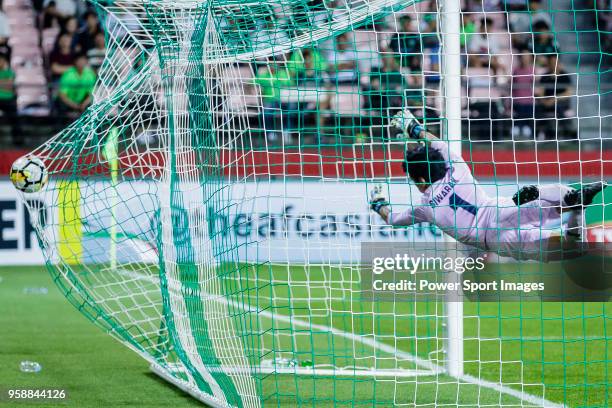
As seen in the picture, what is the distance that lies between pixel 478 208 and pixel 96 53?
10987 millimetres

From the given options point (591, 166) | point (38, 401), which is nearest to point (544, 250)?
point (38, 401)

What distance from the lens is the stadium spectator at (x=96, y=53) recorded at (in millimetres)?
15797

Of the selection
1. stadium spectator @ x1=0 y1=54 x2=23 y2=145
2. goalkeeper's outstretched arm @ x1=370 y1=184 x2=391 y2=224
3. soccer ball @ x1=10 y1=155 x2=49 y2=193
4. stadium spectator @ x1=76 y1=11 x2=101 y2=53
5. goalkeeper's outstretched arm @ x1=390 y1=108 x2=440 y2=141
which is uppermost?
stadium spectator @ x1=76 y1=11 x2=101 y2=53

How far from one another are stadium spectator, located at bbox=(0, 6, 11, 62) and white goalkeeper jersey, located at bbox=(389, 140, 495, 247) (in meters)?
11.1

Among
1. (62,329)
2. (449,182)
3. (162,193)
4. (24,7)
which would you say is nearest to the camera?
(449,182)

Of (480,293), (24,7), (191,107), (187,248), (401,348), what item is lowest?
(401,348)

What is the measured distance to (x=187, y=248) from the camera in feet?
18.3

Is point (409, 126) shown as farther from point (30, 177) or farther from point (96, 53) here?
point (96, 53)

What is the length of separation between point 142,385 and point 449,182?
235 cm

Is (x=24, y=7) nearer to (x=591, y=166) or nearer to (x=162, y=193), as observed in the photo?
(x=591, y=166)

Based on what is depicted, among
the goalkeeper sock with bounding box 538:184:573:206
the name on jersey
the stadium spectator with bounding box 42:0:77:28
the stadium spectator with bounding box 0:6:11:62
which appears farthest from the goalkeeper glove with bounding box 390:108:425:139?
the stadium spectator with bounding box 42:0:77:28

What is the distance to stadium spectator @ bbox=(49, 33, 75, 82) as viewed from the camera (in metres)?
15.7

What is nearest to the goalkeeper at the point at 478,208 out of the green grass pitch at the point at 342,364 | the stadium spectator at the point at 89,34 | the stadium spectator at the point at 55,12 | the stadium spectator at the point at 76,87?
the green grass pitch at the point at 342,364

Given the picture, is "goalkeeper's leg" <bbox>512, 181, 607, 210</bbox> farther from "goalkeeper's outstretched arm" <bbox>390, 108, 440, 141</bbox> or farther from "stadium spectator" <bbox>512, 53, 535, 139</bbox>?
"stadium spectator" <bbox>512, 53, 535, 139</bbox>
